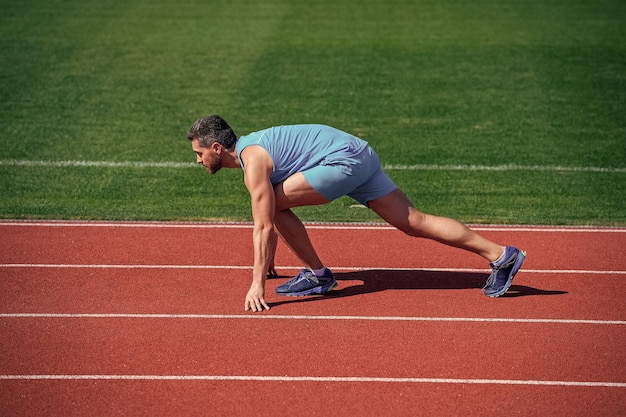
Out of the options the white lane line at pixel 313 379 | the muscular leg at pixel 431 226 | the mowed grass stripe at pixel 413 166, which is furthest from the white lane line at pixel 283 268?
the mowed grass stripe at pixel 413 166

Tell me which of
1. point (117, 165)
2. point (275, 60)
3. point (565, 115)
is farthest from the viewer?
point (275, 60)

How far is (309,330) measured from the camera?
6863 millimetres

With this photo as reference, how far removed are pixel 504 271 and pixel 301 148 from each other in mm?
1853

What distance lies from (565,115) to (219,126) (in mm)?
7734

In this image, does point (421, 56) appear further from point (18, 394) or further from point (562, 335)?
point (18, 394)

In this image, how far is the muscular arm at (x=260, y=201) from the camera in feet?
22.5

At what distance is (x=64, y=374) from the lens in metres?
6.19

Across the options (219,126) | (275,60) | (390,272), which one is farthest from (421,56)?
(219,126)

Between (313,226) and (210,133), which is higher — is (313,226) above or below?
below

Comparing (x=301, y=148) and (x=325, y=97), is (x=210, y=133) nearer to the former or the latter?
(x=301, y=148)

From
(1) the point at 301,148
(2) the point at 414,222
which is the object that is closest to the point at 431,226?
(2) the point at 414,222

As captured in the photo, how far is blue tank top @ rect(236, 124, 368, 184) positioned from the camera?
7059 millimetres

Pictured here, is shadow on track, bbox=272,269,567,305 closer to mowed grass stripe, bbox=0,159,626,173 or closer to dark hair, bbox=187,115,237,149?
dark hair, bbox=187,115,237,149

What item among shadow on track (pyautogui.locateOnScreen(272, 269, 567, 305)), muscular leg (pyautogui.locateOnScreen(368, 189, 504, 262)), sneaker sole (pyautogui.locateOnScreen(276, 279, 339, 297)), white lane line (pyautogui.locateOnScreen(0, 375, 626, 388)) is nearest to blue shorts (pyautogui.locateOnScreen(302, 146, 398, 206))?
muscular leg (pyautogui.locateOnScreen(368, 189, 504, 262))
